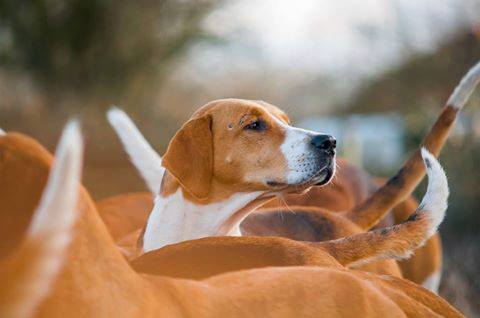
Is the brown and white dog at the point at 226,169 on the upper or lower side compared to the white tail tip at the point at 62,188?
lower

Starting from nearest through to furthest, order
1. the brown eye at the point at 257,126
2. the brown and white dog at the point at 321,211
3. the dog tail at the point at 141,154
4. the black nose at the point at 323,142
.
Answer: the black nose at the point at 323,142 < the brown eye at the point at 257,126 < the brown and white dog at the point at 321,211 < the dog tail at the point at 141,154

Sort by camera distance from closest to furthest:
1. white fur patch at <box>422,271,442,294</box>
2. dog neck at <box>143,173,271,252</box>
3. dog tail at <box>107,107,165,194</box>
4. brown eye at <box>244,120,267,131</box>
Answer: dog neck at <box>143,173,271,252</box> < brown eye at <box>244,120,267,131</box> < dog tail at <box>107,107,165,194</box> < white fur patch at <box>422,271,442,294</box>

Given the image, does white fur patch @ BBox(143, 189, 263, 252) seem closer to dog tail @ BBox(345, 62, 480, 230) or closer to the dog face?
the dog face

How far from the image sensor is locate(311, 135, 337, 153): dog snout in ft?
15.0

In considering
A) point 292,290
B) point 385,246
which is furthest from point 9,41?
point 292,290

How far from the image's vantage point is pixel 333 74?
2477cm

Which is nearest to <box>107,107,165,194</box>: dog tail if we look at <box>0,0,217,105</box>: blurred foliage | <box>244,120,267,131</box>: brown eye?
<box>244,120,267,131</box>: brown eye

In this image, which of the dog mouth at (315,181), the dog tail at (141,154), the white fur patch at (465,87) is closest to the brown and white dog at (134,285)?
the dog mouth at (315,181)

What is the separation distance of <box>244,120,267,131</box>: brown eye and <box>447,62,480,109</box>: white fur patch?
3.40 ft

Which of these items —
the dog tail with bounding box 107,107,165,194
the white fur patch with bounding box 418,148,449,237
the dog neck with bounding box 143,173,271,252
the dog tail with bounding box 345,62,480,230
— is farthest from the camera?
the dog tail with bounding box 107,107,165,194

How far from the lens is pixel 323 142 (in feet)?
15.0

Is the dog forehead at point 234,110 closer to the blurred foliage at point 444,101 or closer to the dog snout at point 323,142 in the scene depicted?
the dog snout at point 323,142

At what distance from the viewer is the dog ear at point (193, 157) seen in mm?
4703

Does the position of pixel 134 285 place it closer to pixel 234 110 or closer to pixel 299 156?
pixel 299 156
